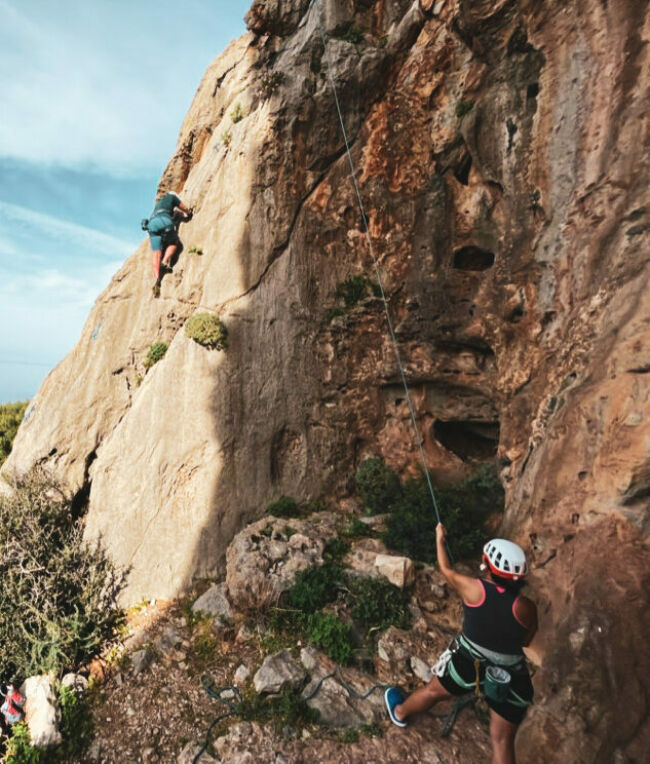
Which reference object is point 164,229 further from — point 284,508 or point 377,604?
point 377,604

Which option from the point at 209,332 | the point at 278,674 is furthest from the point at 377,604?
the point at 209,332

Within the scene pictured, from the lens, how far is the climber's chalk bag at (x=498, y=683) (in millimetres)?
4457

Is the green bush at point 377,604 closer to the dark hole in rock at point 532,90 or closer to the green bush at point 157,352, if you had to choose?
the green bush at point 157,352

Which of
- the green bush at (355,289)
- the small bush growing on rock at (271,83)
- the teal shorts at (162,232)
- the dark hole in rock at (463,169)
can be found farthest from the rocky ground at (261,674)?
the small bush growing on rock at (271,83)

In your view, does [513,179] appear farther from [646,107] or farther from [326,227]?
[326,227]

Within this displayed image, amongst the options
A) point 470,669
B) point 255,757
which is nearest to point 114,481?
point 255,757

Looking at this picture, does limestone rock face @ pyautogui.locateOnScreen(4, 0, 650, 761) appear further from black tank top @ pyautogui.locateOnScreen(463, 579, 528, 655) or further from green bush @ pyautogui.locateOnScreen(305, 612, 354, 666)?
green bush @ pyautogui.locateOnScreen(305, 612, 354, 666)

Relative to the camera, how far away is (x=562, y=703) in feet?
15.8

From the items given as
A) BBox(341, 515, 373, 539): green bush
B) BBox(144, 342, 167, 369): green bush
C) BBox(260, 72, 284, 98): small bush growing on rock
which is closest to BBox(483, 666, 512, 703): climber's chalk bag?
BBox(341, 515, 373, 539): green bush

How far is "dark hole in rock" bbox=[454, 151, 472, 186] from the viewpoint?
1055cm

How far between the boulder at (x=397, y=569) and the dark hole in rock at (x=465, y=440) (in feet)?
13.8

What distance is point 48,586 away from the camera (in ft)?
28.3

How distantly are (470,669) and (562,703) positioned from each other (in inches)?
43.7

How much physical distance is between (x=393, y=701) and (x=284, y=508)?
16.0ft
